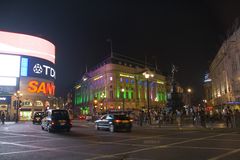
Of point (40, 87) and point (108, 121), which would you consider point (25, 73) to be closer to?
point (40, 87)

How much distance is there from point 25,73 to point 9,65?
19.4 ft

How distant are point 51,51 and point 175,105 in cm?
7317

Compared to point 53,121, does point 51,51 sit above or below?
above

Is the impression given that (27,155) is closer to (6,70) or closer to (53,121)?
(53,121)

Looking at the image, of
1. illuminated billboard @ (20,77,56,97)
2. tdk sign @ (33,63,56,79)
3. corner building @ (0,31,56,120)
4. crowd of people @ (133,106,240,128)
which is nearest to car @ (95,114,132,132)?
crowd of people @ (133,106,240,128)

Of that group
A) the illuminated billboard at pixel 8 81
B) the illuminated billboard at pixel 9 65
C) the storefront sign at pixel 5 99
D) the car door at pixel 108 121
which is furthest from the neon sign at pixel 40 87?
the car door at pixel 108 121

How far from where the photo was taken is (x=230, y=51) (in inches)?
2440

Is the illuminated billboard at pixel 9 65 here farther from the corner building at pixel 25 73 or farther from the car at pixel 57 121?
the car at pixel 57 121

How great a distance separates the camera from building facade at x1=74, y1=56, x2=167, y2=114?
111 meters

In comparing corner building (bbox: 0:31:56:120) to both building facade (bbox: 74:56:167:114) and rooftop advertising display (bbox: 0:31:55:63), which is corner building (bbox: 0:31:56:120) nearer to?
rooftop advertising display (bbox: 0:31:55:63)

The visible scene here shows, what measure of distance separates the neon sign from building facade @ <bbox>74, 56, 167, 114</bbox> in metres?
16.9

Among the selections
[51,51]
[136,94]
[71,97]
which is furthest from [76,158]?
[71,97]

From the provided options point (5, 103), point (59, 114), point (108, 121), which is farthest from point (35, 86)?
point (108, 121)

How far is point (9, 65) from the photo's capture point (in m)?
91.0
